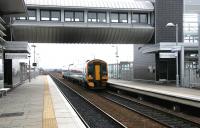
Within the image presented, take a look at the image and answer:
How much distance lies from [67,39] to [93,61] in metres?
8.43

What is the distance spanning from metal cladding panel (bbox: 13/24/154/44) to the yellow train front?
553 cm

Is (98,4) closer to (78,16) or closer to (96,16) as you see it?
(96,16)

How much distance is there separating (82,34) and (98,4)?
3.66m

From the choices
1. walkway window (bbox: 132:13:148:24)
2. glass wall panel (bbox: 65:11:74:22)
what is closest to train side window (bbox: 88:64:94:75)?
glass wall panel (bbox: 65:11:74:22)

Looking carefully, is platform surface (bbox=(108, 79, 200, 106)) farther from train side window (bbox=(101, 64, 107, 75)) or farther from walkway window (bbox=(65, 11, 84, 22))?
walkway window (bbox=(65, 11, 84, 22))

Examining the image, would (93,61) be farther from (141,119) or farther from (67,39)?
(141,119)

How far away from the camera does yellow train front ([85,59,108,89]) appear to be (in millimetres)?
36062

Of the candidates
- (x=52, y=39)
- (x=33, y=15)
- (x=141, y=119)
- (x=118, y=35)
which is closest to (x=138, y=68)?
(x=118, y=35)

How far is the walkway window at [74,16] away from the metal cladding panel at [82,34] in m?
1.39

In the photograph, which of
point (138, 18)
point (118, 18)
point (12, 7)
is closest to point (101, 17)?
point (118, 18)

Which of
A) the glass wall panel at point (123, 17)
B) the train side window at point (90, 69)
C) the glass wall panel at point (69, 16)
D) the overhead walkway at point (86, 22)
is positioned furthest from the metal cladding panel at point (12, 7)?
the glass wall panel at point (123, 17)

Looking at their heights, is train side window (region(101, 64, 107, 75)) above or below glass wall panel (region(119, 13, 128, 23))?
below

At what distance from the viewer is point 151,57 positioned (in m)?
45.0

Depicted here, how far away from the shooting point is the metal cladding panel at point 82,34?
1577 inches
